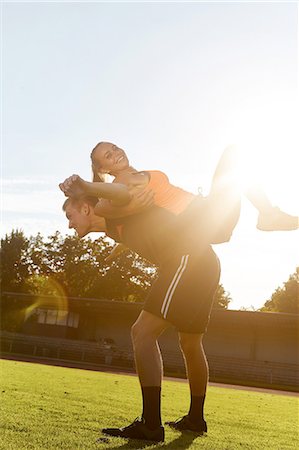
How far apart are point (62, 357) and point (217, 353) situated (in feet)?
30.3

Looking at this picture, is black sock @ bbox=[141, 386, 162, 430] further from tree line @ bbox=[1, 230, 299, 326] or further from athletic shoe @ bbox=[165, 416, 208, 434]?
tree line @ bbox=[1, 230, 299, 326]

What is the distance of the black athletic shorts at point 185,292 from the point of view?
3.57 m

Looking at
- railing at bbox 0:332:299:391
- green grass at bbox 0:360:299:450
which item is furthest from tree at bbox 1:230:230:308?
green grass at bbox 0:360:299:450

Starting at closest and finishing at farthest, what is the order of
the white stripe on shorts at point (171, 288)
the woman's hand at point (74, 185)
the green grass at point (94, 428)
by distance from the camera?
the green grass at point (94, 428), the woman's hand at point (74, 185), the white stripe on shorts at point (171, 288)

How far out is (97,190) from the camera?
3412mm

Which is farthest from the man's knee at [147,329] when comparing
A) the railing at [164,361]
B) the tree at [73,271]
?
the tree at [73,271]

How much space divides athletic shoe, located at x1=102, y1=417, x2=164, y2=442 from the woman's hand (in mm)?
1377

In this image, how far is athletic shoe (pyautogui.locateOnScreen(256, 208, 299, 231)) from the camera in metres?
3.72

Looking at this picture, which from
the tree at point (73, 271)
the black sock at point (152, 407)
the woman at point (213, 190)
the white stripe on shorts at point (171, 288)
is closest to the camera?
the black sock at point (152, 407)

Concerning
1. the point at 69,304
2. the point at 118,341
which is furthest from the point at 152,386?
the point at 69,304

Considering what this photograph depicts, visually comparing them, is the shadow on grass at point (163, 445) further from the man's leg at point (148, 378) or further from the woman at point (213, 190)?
the woman at point (213, 190)

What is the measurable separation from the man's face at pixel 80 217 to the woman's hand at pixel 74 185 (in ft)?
1.83

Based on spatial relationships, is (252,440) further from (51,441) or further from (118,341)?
(118,341)

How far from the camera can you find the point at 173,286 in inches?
141
